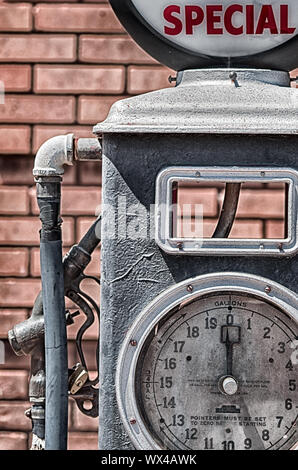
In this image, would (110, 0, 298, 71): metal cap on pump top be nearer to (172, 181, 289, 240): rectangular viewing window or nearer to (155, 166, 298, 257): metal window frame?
(155, 166, 298, 257): metal window frame

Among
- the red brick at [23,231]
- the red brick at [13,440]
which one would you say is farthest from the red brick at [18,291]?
the red brick at [13,440]

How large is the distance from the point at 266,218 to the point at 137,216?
5.48ft

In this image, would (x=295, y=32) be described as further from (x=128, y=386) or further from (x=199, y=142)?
(x=128, y=386)

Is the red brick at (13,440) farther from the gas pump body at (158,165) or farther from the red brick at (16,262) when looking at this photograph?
the gas pump body at (158,165)

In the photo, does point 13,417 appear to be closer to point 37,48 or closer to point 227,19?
point 37,48

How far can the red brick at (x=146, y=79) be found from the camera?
148 inches

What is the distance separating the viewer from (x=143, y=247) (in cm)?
212

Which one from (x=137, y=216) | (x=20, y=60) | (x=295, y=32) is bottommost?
(x=137, y=216)

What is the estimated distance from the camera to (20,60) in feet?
12.4

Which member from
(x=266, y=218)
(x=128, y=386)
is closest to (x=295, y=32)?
(x=128, y=386)

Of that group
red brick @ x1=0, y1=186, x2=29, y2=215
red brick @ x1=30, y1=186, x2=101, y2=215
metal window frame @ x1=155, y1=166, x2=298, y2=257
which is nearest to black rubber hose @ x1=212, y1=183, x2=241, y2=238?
metal window frame @ x1=155, y1=166, x2=298, y2=257

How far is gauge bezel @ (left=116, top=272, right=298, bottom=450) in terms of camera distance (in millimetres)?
2105

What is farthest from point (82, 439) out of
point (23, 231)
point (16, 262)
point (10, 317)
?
point (23, 231)

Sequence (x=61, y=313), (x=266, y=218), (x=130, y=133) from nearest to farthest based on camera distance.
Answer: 1. (x=130, y=133)
2. (x=61, y=313)
3. (x=266, y=218)
